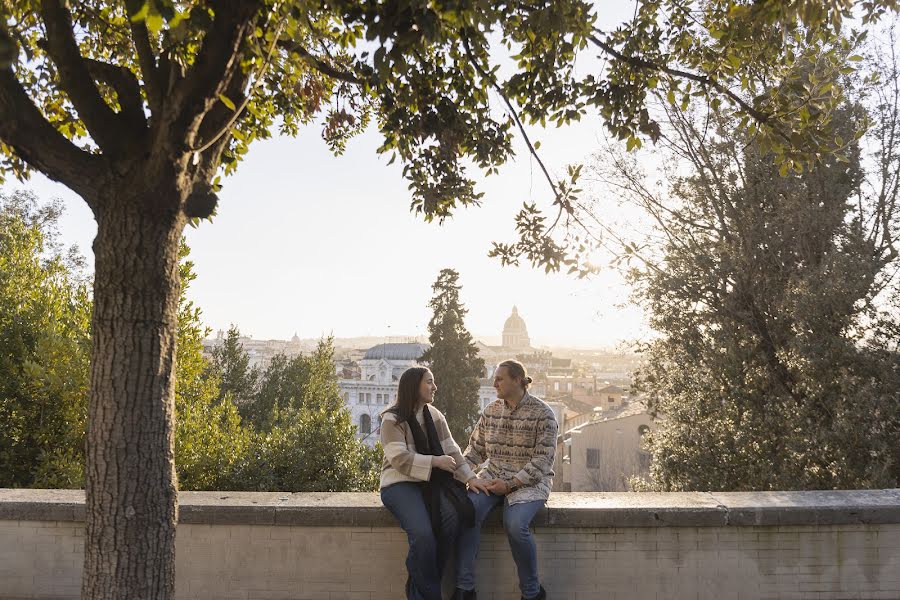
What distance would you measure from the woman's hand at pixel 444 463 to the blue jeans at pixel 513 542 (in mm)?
246

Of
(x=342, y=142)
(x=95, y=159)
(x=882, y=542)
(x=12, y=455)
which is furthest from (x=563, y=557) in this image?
(x=12, y=455)

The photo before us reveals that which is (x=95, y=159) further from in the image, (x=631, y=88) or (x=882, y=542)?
(x=882, y=542)

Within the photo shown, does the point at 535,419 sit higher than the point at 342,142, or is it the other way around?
the point at 342,142

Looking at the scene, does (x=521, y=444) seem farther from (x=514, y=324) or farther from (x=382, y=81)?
(x=514, y=324)

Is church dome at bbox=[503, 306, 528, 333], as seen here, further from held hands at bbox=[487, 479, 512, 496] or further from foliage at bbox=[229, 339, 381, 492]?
held hands at bbox=[487, 479, 512, 496]

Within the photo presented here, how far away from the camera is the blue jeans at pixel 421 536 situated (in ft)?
12.2

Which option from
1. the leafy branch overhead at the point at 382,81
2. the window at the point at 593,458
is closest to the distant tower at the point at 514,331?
the window at the point at 593,458

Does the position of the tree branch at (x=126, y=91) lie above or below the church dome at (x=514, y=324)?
below

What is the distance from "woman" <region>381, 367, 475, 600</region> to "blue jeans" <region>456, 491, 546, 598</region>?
0.08 metres

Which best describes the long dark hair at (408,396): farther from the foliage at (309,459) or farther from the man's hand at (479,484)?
the foliage at (309,459)

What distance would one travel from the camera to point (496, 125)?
14.6 ft

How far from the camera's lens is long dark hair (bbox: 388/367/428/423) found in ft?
13.0

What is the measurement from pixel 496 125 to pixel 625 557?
2.67 meters

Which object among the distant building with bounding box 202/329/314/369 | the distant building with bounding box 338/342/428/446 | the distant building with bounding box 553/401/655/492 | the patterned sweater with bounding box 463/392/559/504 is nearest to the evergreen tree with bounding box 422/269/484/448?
the distant building with bounding box 202/329/314/369
